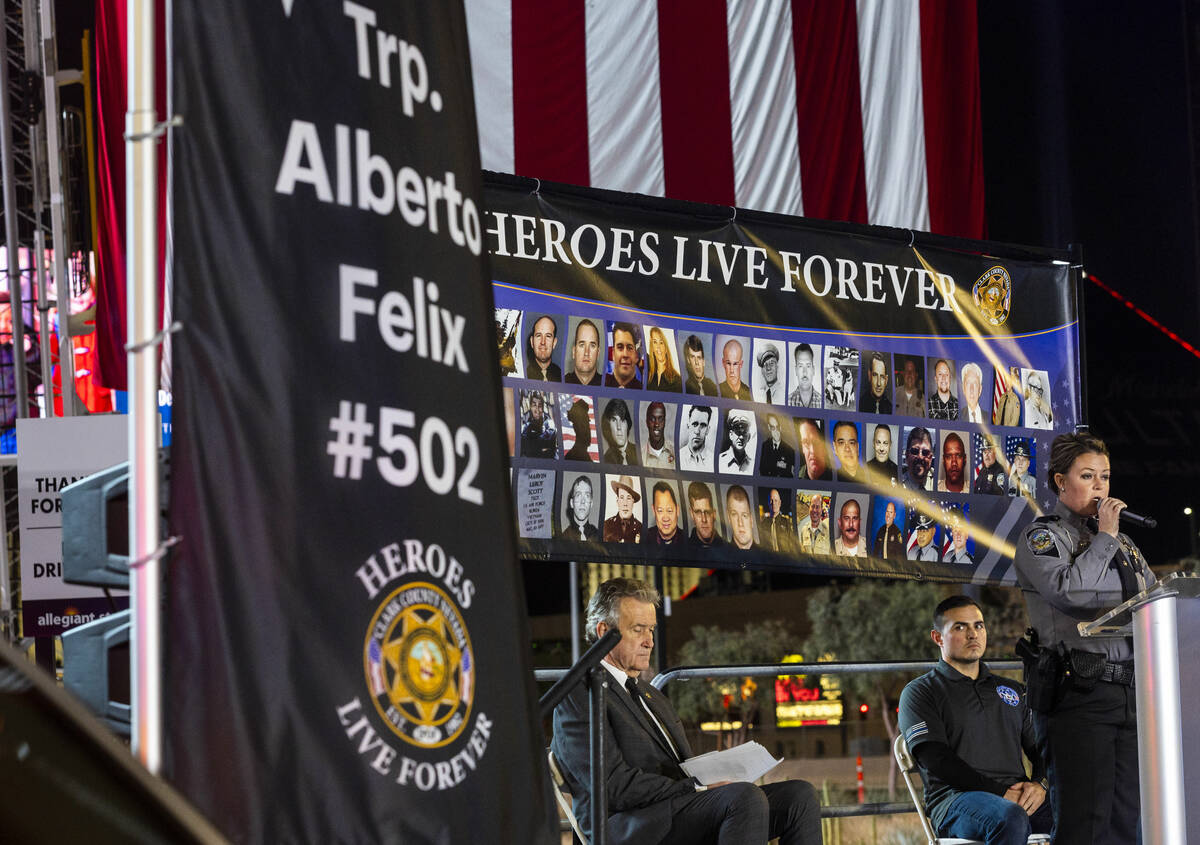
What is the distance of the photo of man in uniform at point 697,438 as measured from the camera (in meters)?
5.18

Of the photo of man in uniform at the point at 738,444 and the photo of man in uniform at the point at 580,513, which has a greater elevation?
the photo of man in uniform at the point at 738,444

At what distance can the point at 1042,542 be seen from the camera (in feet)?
14.4

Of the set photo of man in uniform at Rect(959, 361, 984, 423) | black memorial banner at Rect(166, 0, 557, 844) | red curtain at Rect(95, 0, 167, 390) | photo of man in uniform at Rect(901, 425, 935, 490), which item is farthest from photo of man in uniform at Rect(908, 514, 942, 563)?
black memorial banner at Rect(166, 0, 557, 844)

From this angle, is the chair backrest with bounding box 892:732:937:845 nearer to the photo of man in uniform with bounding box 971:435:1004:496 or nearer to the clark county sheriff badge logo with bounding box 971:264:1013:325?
the photo of man in uniform with bounding box 971:435:1004:496

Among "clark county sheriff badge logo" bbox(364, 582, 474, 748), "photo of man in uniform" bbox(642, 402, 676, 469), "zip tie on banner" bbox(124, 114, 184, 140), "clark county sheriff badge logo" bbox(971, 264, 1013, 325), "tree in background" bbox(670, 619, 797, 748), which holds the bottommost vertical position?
"tree in background" bbox(670, 619, 797, 748)

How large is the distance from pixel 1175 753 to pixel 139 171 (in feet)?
9.14

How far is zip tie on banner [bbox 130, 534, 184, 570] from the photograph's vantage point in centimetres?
181

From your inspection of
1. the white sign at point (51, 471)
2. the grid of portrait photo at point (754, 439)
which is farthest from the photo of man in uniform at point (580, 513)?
the white sign at point (51, 471)

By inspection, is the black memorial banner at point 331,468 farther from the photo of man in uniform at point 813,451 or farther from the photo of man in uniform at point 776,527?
the photo of man in uniform at point 813,451

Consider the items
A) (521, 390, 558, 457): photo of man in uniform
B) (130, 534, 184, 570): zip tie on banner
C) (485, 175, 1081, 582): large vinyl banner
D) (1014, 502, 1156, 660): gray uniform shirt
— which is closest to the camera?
(130, 534, 184, 570): zip tie on banner

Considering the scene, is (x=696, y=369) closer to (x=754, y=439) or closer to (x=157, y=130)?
(x=754, y=439)

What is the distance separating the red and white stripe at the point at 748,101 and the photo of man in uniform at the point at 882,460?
1063 millimetres

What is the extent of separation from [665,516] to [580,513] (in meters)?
0.36

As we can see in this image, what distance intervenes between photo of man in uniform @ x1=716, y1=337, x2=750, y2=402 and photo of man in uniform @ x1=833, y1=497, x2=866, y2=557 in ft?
1.99
